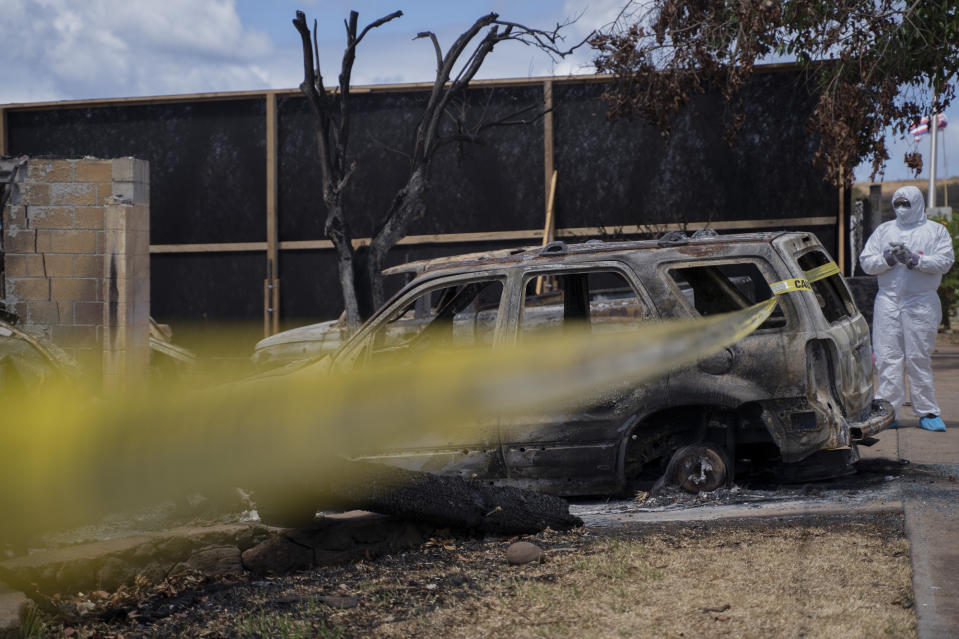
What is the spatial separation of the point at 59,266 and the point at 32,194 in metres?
0.70

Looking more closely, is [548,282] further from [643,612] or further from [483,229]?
[643,612]

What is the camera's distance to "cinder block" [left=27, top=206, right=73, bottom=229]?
9.85 metres

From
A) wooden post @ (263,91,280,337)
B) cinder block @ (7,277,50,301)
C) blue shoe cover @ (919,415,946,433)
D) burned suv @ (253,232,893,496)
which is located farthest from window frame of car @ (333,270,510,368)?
wooden post @ (263,91,280,337)

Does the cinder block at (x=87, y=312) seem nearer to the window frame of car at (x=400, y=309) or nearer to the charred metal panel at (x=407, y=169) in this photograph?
the window frame of car at (x=400, y=309)

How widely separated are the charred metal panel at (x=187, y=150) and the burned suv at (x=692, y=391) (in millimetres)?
11909

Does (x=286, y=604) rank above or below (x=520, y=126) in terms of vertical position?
below

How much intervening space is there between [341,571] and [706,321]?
2.76 meters

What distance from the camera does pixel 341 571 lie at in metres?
5.55

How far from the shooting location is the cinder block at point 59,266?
9883 millimetres

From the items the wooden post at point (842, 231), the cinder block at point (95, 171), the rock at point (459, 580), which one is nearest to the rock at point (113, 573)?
the rock at point (459, 580)

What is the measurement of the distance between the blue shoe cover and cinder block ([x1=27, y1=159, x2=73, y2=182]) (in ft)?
26.4

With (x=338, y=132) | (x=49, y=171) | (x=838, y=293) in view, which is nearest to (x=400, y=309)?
(x=838, y=293)

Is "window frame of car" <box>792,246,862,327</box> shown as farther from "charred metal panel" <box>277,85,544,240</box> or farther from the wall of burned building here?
"charred metal panel" <box>277,85,544,240</box>

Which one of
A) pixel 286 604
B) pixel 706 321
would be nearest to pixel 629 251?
pixel 706 321
